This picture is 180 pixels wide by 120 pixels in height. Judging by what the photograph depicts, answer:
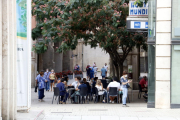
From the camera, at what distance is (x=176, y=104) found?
523 inches

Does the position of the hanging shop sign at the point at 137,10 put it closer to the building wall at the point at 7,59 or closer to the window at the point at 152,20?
the window at the point at 152,20

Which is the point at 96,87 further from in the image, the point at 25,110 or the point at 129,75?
the point at 129,75

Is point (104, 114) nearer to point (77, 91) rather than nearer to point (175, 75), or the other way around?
point (175, 75)

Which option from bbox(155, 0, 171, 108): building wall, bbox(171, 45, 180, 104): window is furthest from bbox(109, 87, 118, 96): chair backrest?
bbox(171, 45, 180, 104): window

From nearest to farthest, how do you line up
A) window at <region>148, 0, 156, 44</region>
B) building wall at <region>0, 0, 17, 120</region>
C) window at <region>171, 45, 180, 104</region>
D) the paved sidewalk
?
building wall at <region>0, 0, 17, 120</region> → the paved sidewalk → window at <region>171, 45, 180, 104</region> → window at <region>148, 0, 156, 44</region>

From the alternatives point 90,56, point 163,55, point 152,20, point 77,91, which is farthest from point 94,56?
point 163,55

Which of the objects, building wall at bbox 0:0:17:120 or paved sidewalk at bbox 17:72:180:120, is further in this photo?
paved sidewalk at bbox 17:72:180:120

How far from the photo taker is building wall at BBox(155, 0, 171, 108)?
13328 millimetres

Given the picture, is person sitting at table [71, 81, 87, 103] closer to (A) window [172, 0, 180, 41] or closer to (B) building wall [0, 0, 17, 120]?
(A) window [172, 0, 180, 41]

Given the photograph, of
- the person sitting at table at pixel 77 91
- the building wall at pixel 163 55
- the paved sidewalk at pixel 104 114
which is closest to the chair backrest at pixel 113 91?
the person sitting at table at pixel 77 91

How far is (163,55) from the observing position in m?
13.4

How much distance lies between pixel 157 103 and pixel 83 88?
158 inches

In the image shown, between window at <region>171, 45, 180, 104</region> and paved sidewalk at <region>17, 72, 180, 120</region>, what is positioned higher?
window at <region>171, 45, 180, 104</region>

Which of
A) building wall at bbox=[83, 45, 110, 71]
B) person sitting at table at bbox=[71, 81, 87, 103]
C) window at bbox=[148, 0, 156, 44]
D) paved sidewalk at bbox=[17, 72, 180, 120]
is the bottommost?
paved sidewalk at bbox=[17, 72, 180, 120]
